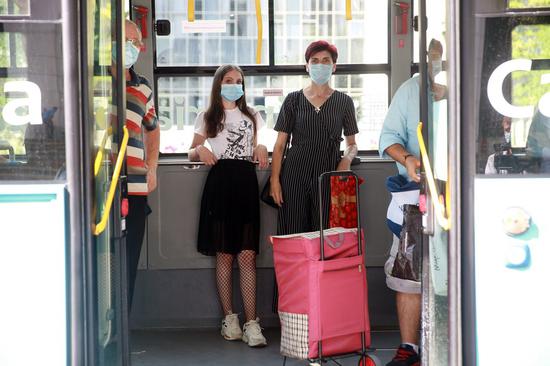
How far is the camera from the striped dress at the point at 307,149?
5.75 meters

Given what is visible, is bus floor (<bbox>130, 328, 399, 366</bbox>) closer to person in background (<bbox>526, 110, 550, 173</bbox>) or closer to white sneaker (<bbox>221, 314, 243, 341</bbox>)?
white sneaker (<bbox>221, 314, 243, 341</bbox>)

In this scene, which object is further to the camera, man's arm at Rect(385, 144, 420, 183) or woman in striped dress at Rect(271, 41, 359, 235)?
woman in striped dress at Rect(271, 41, 359, 235)

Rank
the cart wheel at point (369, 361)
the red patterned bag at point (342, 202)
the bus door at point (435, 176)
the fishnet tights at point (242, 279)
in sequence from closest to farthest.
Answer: the bus door at point (435, 176) < the cart wheel at point (369, 361) < the red patterned bag at point (342, 202) < the fishnet tights at point (242, 279)

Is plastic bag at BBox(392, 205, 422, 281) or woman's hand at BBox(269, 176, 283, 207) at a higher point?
woman's hand at BBox(269, 176, 283, 207)

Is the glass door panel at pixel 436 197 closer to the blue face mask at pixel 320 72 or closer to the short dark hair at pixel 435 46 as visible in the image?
the short dark hair at pixel 435 46

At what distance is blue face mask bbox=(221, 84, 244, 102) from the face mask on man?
2.48 meters

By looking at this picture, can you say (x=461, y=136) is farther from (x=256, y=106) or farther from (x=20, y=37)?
(x=256, y=106)

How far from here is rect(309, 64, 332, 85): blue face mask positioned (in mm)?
5598

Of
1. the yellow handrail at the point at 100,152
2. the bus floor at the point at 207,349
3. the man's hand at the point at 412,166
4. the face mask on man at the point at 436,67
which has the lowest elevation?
the bus floor at the point at 207,349

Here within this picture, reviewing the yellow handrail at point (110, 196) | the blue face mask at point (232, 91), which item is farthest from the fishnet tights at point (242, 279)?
the yellow handrail at point (110, 196)

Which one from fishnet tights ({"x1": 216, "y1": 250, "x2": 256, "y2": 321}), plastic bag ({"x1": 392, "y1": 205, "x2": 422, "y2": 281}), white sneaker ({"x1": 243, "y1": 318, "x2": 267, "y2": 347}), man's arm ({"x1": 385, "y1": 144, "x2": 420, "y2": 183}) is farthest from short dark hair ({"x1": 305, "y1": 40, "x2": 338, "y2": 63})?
white sneaker ({"x1": 243, "y1": 318, "x2": 267, "y2": 347})

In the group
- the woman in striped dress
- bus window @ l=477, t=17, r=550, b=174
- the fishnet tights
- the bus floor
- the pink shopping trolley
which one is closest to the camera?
bus window @ l=477, t=17, r=550, b=174

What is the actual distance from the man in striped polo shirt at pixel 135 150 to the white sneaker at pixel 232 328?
4.43 feet

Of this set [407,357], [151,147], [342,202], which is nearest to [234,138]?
[342,202]
